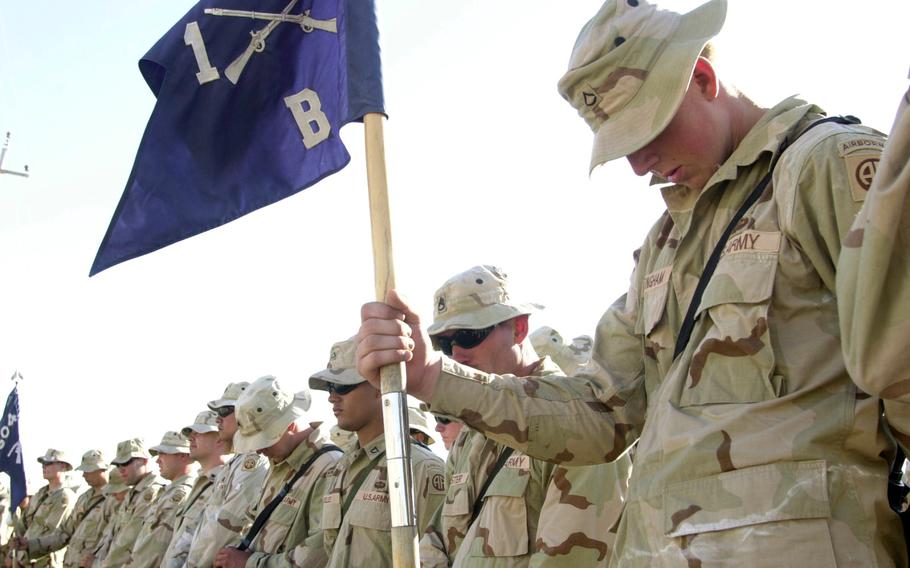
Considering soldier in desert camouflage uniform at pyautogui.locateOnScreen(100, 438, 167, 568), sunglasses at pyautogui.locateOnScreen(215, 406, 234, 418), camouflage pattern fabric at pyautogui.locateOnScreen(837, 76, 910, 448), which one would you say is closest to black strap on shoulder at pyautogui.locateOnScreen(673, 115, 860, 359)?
camouflage pattern fabric at pyautogui.locateOnScreen(837, 76, 910, 448)

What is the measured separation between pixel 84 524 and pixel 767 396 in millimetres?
15958

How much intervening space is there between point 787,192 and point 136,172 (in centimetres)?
264

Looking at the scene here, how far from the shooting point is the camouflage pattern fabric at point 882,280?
4.73ft

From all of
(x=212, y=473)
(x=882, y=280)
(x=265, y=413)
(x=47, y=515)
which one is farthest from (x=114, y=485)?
(x=882, y=280)

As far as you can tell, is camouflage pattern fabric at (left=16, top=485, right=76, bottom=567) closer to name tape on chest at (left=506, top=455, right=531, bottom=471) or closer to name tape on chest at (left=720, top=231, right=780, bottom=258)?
name tape on chest at (left=506, top=455, right=531, bottom=471)

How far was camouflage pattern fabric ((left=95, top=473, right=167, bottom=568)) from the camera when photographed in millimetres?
12688

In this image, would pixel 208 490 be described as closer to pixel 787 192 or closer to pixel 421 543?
pixel 421 543

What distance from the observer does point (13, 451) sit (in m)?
16.0

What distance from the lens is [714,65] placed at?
2652mm

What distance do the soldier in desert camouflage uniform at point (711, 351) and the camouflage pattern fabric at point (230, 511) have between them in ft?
18.2

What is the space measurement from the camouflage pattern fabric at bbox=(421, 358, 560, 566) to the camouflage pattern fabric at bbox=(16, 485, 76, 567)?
14.5 m

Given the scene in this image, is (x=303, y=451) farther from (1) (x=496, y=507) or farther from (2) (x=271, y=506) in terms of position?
(1) (x=496, y=507)

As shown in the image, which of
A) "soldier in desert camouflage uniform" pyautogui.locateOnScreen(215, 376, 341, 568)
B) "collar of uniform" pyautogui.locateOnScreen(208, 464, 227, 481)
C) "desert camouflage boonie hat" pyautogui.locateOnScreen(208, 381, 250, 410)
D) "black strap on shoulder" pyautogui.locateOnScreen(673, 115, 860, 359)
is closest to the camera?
"black strap on shoulder" pyautogui.locateOnScreen(673, 115, 860, 359)

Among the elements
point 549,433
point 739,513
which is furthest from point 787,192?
point 549,433
